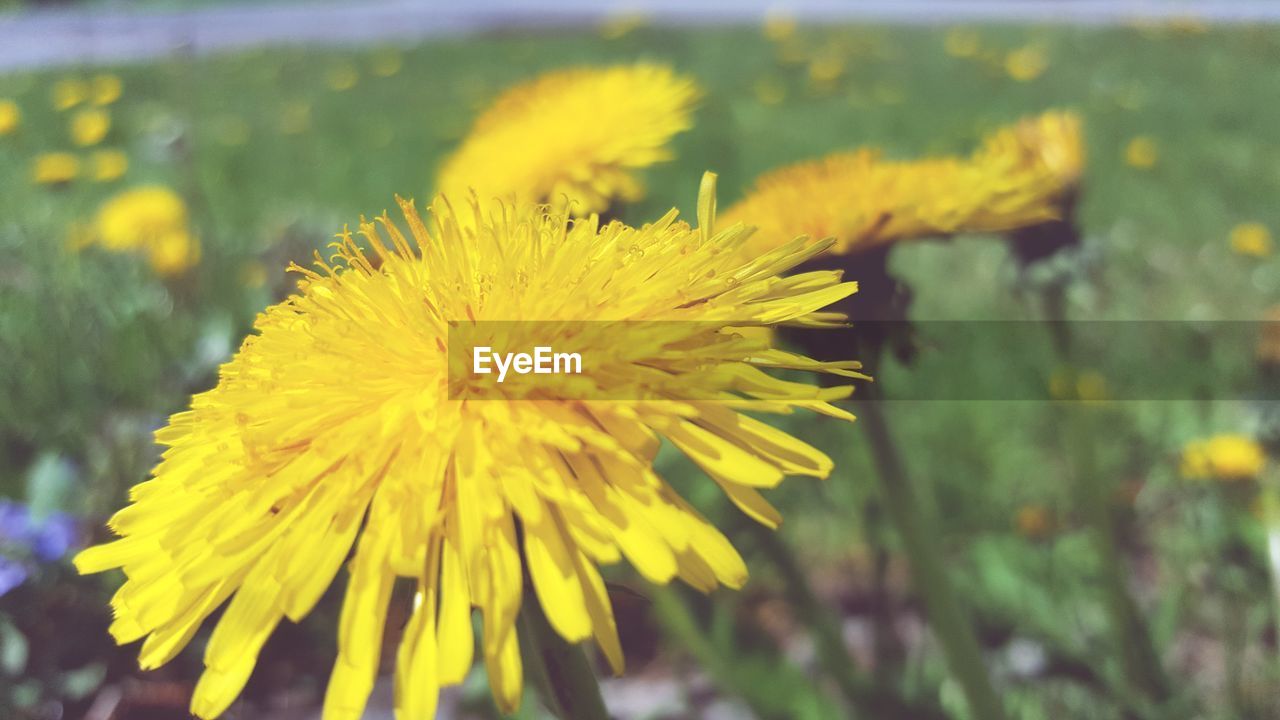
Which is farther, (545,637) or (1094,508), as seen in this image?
(1094,508)

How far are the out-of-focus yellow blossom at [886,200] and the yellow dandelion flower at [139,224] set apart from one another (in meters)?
1.67

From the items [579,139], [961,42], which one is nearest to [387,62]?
[961,42]

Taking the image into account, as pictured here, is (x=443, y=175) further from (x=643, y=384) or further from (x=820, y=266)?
(x=643, y=384)

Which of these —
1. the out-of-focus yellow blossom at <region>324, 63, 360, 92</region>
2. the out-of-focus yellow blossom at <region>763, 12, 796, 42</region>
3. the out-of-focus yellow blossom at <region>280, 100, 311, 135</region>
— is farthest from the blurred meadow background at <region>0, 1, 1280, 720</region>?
the out-of-focus yellow blossom at <region>763, 12, 796, 42</region>

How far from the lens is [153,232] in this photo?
212cm

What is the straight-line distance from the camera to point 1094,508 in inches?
43.3

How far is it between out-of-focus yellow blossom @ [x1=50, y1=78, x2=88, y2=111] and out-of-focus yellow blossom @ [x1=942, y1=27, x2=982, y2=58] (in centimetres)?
325

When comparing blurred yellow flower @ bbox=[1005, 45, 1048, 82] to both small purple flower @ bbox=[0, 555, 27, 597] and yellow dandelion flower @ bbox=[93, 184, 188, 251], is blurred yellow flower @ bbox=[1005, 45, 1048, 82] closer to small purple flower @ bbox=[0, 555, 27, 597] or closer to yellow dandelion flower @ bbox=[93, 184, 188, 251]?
yellow dandelion flower @ bbox=[93, 184, 188, 251]

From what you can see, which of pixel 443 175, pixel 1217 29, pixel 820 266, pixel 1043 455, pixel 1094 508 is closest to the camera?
pixel 820 266

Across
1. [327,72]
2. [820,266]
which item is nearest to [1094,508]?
[820,266]

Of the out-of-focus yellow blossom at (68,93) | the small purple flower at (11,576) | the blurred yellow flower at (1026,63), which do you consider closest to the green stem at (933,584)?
the small purple flower at (11,576)

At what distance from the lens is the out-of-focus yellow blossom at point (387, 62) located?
466 centimetres

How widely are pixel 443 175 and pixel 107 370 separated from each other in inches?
Result: 34.2

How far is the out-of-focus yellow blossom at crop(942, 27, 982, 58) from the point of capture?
4008 mm
